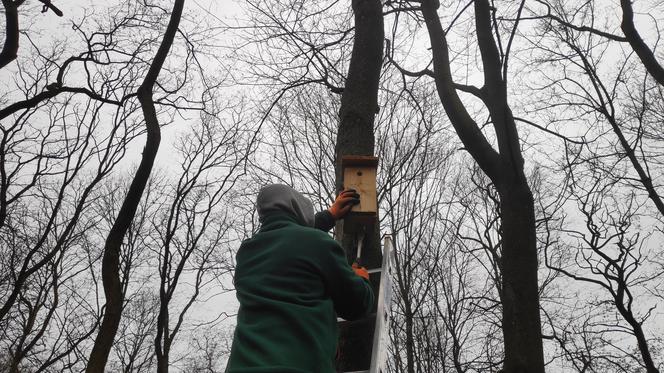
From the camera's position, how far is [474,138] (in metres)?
5.05

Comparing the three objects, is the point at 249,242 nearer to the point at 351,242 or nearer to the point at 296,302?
the point at 296,302

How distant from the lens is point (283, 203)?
7.01ft

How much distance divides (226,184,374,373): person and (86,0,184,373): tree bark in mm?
3263

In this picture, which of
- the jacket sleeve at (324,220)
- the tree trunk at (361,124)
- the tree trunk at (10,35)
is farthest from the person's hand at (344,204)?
the tree trunk at (10,35)

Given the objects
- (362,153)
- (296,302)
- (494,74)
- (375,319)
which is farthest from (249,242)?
(494,74)

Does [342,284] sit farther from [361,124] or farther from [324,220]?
[361,124]

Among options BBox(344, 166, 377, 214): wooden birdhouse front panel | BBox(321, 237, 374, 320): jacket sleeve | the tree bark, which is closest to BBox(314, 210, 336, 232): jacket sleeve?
BBox(344, 166, 377, 214): wooden birdhouse front panel

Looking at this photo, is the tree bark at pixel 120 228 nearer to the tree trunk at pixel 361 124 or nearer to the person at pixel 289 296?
the tree trunk at pixel 361 124

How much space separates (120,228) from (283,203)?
3559mm

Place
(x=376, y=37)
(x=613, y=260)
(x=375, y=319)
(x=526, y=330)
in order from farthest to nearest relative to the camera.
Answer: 1. (x=613, y=260)
2. (x=526, y=330)
3. (x=376, y=37)
4. (x=375, y=319)

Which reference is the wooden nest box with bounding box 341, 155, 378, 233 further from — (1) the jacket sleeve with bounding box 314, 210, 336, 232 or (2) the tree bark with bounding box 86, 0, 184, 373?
(2) the tree bark with bounding box 86, 0, 184, 373

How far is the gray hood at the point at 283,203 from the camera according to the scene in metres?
2.14

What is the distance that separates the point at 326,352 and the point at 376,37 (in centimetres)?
250

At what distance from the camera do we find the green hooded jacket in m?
1.66
